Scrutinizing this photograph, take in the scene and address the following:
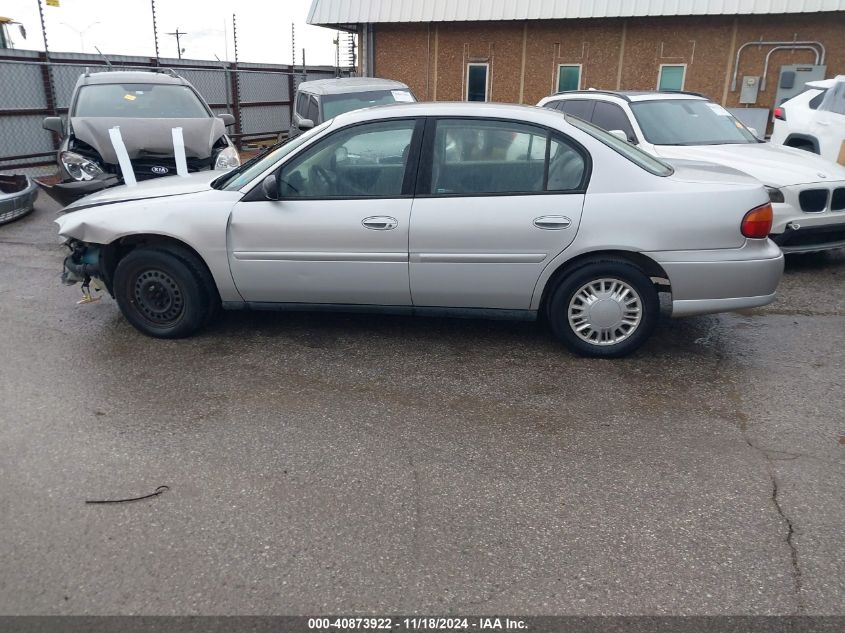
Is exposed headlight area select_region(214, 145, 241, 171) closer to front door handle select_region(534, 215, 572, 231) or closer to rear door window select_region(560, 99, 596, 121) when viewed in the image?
rear door window select_region(560, 99, 596, 121)

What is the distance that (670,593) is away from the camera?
2.67 m

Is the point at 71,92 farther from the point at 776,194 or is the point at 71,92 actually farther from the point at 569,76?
the point at 776,194

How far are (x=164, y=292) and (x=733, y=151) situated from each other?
582cm

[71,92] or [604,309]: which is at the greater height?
[71,92]

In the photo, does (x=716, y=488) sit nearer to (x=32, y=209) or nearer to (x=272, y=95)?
(x=32, y=209)

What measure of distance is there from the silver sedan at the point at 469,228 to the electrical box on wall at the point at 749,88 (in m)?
11.7

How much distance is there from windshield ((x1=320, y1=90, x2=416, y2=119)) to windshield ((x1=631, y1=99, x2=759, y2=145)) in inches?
137

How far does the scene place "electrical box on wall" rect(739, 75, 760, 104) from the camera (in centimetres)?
1498

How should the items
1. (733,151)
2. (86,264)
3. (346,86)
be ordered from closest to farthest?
1. (86,264)
2. (733,151)
3. (346,86)

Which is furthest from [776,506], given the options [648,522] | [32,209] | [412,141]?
[32,209]

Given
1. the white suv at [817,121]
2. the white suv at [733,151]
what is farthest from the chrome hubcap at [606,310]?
the white suv at [817,121]

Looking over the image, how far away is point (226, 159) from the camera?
8656mm

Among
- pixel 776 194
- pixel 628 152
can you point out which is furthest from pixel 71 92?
pixel 776 194

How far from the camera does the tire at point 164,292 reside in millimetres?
5000
